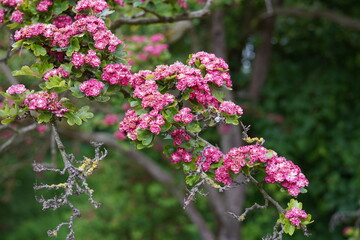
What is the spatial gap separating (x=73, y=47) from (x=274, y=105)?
4.00m

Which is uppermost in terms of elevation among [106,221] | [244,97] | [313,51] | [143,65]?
[143,65]

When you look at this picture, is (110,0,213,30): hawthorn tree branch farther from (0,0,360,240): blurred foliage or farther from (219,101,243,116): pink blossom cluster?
(0,0,360,240): blurred foliage

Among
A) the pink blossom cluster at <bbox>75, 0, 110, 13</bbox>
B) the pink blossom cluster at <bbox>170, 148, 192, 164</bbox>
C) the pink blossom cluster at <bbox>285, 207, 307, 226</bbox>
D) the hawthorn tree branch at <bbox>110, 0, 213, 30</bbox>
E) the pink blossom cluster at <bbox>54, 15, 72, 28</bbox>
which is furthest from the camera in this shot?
the hawthorn tree branch at <bbox>110, 0, 213, 30</bbox>

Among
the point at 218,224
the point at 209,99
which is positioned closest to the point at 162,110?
the point at 209,99

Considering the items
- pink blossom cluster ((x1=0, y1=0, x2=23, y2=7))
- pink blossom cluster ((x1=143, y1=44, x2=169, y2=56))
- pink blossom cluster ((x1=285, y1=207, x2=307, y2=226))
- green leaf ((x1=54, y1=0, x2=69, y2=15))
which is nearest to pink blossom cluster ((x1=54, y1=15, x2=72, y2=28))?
green leaf ((x1=54, y1=0, x2=69, y2=15))

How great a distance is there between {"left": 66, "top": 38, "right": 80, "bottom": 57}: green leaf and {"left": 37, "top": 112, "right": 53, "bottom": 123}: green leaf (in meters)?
0.25

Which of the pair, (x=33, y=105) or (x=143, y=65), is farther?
(x=143, y=65)

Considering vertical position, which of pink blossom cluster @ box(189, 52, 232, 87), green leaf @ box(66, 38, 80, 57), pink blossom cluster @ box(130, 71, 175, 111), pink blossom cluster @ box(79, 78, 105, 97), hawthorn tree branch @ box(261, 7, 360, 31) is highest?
green leaf @ box(66, 38, 80, 57)

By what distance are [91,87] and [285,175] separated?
797 mm

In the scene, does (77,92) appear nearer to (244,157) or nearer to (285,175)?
(244,157)

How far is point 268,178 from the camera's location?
1.58 meters

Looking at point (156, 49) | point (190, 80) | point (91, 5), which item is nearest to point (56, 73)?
point (91, 5)

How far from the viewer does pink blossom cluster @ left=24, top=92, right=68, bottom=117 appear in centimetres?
158

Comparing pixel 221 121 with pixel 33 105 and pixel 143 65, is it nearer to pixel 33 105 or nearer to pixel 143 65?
pixel 33 105
